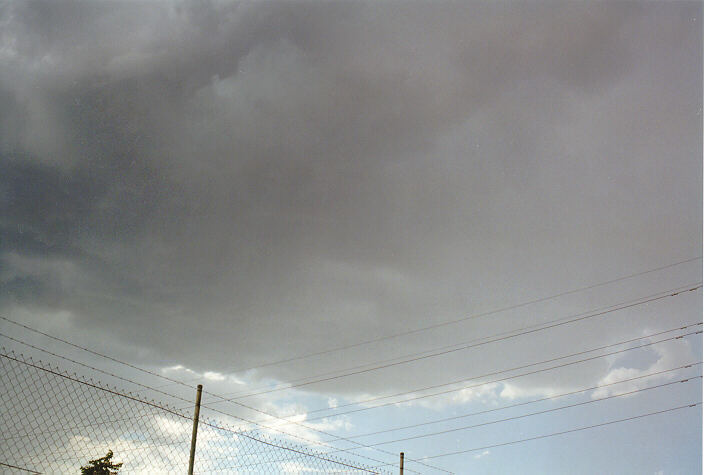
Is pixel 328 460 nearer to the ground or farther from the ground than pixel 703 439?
farther from the ground

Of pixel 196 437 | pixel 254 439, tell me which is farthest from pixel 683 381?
pixel 196 437

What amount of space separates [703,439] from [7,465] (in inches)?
608

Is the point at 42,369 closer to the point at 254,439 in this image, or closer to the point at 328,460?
the point at 254,439

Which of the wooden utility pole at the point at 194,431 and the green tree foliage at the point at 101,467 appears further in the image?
the green tree foliage at the point at 101,467

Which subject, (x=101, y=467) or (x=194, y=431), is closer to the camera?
(x=194, y=431)

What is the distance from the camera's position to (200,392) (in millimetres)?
19688

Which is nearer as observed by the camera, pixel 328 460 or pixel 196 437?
pixel 196 437

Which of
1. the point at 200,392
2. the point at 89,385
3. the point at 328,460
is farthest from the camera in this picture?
the point at 328,460

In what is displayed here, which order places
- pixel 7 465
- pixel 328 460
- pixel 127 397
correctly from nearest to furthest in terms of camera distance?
1. pixel 7 465
2. pixel 127 397
3. pixel 328 460

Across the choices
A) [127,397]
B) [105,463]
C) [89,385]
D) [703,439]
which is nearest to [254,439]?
[127,397]

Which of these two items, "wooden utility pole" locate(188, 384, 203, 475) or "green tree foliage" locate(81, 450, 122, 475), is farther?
"green tree foliage" locate(81, 450, 122, 475)

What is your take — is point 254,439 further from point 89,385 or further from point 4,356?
point 4,356

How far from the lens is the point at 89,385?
16297mm

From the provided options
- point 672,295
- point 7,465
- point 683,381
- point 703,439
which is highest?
point 672,295
